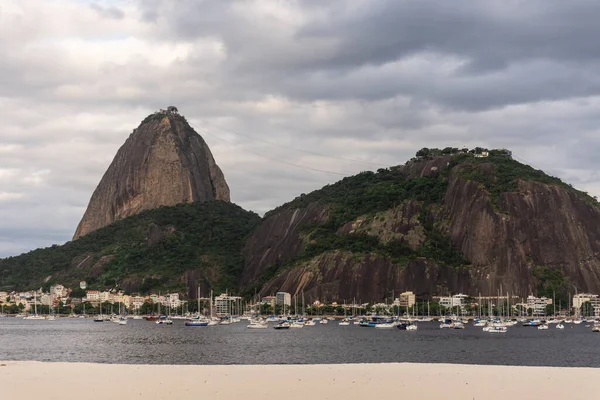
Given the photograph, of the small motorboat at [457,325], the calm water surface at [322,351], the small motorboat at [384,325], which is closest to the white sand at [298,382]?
the calm water surface at [322,351]

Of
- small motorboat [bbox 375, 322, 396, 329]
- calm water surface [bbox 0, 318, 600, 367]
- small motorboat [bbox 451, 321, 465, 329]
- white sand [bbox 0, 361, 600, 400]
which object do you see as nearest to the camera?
white sand [bbox 0, 361, 600, 400]

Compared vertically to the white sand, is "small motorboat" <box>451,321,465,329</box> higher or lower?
lower

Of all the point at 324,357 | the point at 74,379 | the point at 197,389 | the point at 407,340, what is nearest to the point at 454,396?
the point at 197,389

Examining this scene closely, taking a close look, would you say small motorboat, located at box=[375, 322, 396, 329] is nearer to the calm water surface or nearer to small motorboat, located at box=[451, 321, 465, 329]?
small motorboat, located at box=[451, 321, 465, 329]

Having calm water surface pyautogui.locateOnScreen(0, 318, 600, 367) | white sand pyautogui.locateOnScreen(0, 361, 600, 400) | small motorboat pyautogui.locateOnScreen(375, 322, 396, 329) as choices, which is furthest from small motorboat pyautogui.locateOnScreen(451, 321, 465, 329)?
white sand pyautogui.locateOnScreen(0, 361, 600, 400)

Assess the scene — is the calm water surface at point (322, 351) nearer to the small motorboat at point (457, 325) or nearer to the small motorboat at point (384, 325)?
the small motorboat at point (457, 325)

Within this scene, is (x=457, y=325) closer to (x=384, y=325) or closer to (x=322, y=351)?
(x=384, y=325)

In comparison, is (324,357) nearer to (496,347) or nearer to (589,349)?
(496,347)

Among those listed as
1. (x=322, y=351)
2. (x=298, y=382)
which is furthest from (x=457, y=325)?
(x=298, y=382)
